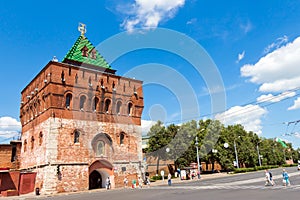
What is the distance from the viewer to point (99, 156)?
103 ft

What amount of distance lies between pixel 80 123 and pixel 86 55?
1057 cm

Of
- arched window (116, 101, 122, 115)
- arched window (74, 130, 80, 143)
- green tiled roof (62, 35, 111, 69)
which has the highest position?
green tiled roof (62, 35, 111, 69)

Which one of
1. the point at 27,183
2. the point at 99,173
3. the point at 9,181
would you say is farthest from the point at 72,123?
the point at 9,181

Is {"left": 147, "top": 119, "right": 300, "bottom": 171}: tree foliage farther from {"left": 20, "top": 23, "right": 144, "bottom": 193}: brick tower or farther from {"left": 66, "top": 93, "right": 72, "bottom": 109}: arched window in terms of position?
{"left": 66, "top": 93, "right": 72, "bottom": 109}: arched window

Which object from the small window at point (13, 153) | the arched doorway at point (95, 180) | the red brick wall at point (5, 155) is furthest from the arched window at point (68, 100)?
the red brick wall at point (5, 155)

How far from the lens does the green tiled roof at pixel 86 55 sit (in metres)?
35.1

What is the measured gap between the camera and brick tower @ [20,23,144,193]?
28.4 m

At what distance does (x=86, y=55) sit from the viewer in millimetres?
36188

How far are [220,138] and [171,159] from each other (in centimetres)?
1291

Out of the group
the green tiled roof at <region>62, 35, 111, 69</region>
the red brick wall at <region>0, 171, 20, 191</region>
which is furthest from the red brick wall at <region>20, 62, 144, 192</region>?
the green tiled roof at <region>62, 35, 111, 69</region>

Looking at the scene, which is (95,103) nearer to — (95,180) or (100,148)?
(100,148)

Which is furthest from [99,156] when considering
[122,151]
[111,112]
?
[111,112]

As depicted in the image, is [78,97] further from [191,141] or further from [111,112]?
[191,141]

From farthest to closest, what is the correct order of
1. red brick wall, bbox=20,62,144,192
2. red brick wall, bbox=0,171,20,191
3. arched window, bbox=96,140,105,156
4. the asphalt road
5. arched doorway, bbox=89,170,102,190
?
arched doorway, bbox=89,170,102,190 < arched window, bbox=96,140,105,156 < red brick wall, bbox=20,62,144,192 < red brick wall, bbox=0,171,20,191 < the asphalt road
